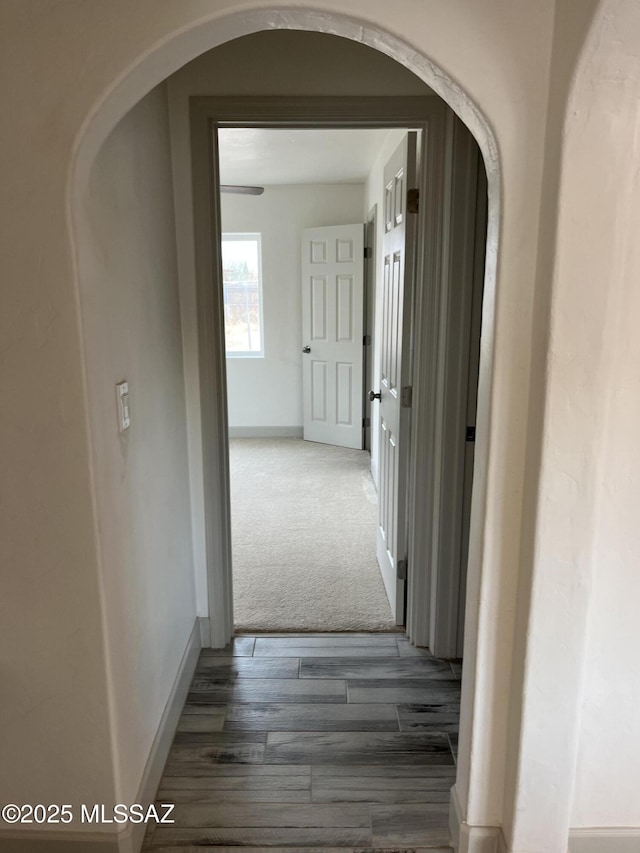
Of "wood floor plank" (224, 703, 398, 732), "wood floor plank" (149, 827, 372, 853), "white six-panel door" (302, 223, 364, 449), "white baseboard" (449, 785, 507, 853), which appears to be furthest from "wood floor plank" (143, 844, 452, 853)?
"white six-panel door" (302, 223, 364, 449)

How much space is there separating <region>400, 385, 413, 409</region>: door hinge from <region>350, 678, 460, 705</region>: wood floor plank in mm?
1076

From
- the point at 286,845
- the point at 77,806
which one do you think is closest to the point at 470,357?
the point at 286,845

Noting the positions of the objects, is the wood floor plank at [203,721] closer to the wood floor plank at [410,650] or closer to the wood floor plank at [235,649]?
the wood floor plank at [235,649]

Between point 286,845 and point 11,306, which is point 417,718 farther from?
point 11,306

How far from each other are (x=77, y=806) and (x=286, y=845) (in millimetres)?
565

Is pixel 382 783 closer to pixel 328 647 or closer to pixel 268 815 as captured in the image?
pixel 268 815

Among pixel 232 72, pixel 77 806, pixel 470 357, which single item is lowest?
pixel 77 806

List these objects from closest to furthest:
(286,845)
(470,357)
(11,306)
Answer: (11,306), (286,845), (470,357)

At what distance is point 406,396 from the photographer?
2.40m

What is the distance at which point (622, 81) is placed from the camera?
1.10m

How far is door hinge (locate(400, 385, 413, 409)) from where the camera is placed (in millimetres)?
2398

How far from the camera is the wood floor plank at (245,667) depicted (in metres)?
2.32

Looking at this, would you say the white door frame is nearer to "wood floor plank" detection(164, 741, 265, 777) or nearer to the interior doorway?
the interior doorway

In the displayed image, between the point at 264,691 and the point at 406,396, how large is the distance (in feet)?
4.16
